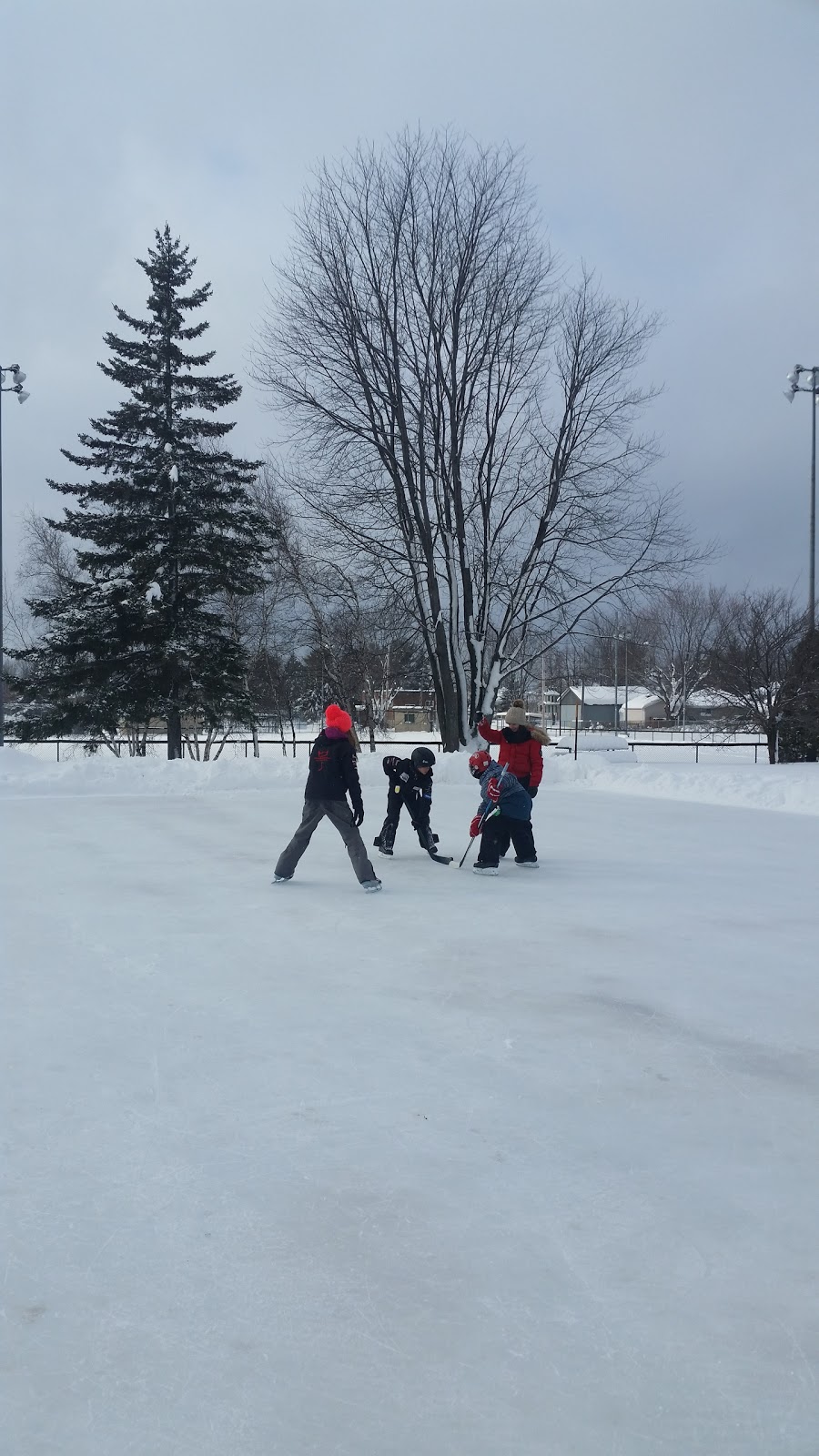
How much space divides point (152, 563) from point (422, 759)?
18402mm

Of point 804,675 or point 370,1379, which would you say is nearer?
point 370,1379

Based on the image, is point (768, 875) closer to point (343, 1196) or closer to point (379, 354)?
point (343, 1196)

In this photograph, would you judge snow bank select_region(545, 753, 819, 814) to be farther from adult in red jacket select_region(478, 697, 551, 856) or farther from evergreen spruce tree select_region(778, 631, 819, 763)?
adult in red jacket select_region(478, 697, 551, 856)

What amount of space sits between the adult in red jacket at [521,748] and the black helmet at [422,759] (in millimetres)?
802

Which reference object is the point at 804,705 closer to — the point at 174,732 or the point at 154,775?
the point at 154,775

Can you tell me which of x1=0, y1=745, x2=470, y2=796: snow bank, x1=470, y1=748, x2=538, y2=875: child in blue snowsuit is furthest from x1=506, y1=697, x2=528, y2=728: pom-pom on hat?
x1=0, y1=745, x2=470, y2=796: snow bank

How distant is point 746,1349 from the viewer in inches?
88.5

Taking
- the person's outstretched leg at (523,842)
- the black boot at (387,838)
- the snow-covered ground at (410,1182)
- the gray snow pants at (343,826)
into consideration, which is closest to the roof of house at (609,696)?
the black boot at (387,838)

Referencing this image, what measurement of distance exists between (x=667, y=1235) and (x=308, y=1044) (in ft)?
6.24

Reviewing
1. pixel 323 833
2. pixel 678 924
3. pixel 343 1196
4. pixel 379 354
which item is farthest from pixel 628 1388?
pixel 379 354

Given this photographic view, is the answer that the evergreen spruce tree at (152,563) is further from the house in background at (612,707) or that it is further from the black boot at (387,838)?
the house in background at (612,707)

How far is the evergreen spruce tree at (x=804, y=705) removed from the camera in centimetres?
2338

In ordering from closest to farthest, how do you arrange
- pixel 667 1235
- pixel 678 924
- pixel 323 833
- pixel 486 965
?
pixel 667 1235, pixel 486 965, pixel 678 924, pixel 323 833

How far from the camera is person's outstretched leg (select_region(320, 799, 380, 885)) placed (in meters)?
7.74
